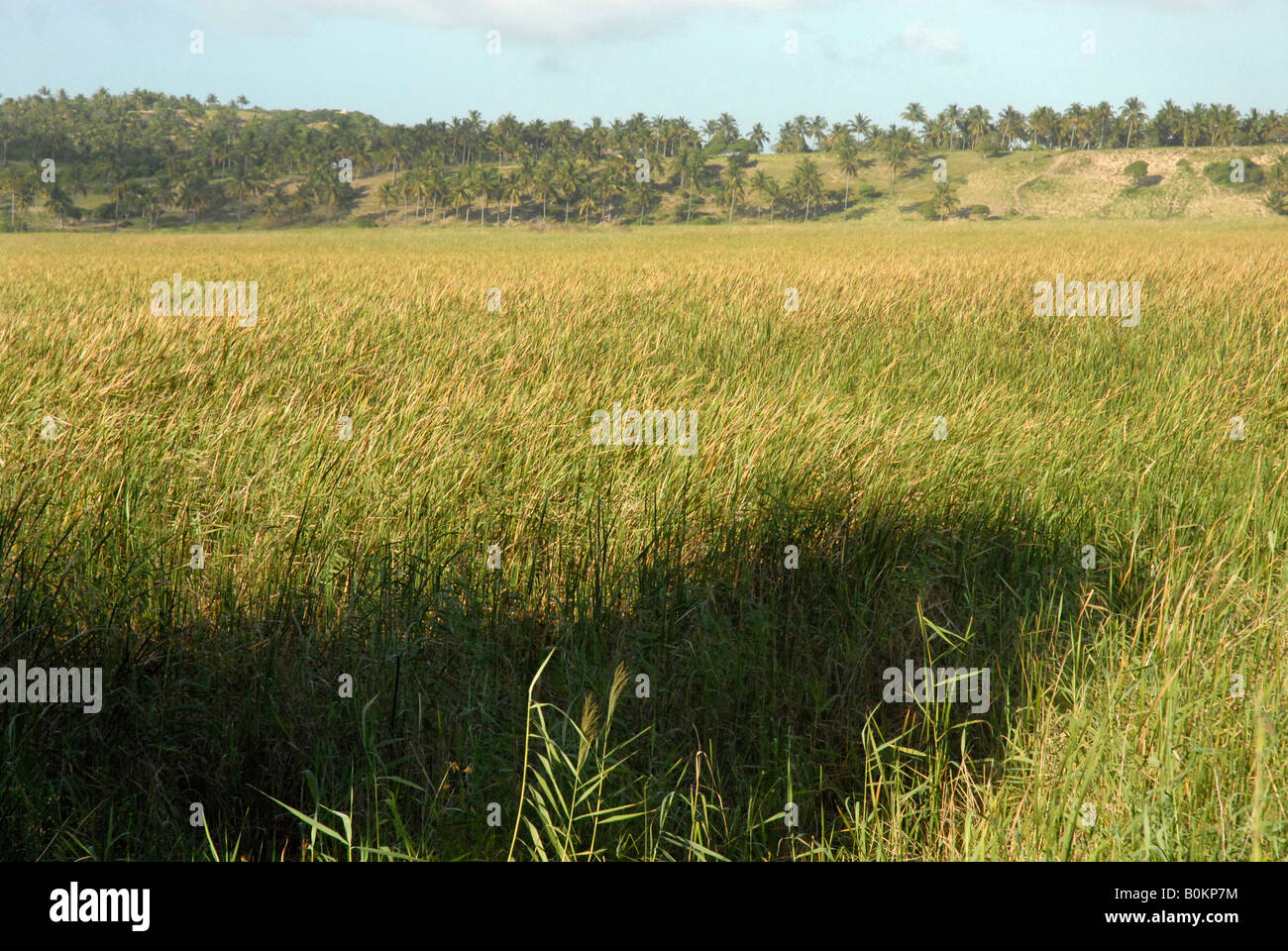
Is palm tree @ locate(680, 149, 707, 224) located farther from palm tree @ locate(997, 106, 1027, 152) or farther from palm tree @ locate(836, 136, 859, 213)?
palm tree @ locate(997, 106, 1027, 152)

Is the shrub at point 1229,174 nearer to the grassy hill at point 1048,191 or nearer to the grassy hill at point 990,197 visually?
the grassy hill at point 990,197

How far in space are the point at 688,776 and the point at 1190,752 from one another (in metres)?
1.34

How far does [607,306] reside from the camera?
948 cm

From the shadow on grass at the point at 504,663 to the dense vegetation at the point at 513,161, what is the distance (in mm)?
86160

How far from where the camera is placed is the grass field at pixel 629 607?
2.39m

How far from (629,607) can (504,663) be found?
568mm

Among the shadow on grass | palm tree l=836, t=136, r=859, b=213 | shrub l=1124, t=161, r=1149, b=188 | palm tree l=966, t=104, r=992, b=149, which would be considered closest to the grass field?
the shadow on grass

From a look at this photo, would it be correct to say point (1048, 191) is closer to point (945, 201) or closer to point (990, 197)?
point (990, 197)

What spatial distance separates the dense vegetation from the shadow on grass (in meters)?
86.2

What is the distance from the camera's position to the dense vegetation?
98250mm

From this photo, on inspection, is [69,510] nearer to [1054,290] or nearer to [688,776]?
[688,776]

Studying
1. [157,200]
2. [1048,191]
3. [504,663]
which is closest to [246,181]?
[157,200]

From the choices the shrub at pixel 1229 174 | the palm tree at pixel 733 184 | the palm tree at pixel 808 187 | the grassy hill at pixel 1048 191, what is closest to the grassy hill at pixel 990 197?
the grassy hill at pixel 1048 191
